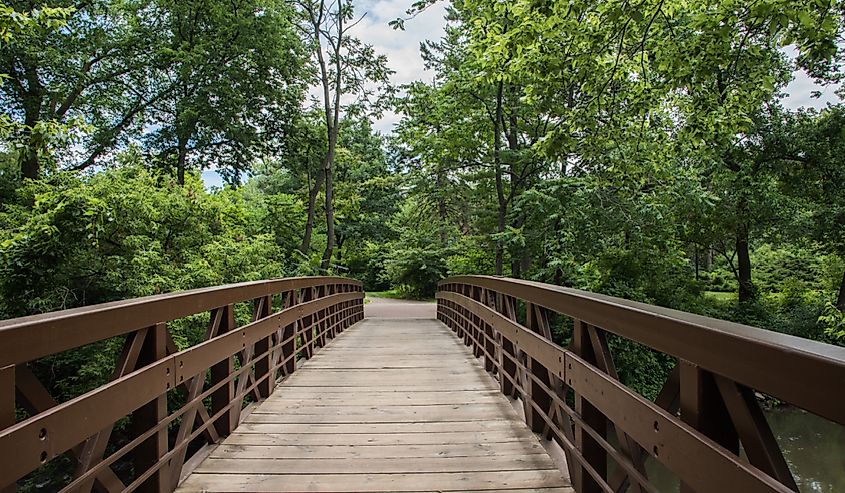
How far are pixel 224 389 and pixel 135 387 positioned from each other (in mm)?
1245

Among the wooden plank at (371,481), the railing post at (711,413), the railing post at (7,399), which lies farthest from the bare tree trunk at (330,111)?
the railing post at (711,413)

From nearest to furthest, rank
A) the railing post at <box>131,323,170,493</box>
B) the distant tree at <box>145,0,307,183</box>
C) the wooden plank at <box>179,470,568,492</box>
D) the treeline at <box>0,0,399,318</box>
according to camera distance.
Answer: the railing post at <box>131,323,170,493</box> < the wooden plank at <box>179,470,568,492</box> < the treeline at <box>0,0,399,318</box> < the distant tree at <box>145,0,307,183</box>

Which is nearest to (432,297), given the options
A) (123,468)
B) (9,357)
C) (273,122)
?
(273,122)

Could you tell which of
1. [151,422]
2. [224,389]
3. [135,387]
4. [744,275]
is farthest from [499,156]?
[135,387]

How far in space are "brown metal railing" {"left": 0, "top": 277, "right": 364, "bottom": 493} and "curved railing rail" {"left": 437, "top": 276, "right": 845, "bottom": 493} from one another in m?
1.71

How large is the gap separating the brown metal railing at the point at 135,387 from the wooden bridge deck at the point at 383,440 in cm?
25

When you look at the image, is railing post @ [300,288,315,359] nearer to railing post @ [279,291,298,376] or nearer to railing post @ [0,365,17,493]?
railing post @ [279,291,298,376]

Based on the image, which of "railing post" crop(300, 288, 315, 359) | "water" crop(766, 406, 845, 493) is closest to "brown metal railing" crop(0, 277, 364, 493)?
"railing post" crop(300, 288, 315, 359)

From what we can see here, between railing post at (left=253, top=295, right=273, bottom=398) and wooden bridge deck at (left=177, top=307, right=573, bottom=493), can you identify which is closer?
wooden bridge deck at (left=177, top=307, right=573, bottom=493)

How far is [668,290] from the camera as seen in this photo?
10.6m

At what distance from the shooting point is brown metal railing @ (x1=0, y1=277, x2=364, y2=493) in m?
1.33

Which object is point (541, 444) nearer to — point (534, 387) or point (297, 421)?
point (534, 387)

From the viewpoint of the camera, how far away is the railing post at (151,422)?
211cm

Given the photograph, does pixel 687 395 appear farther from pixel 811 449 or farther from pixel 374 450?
pixel 811 449
